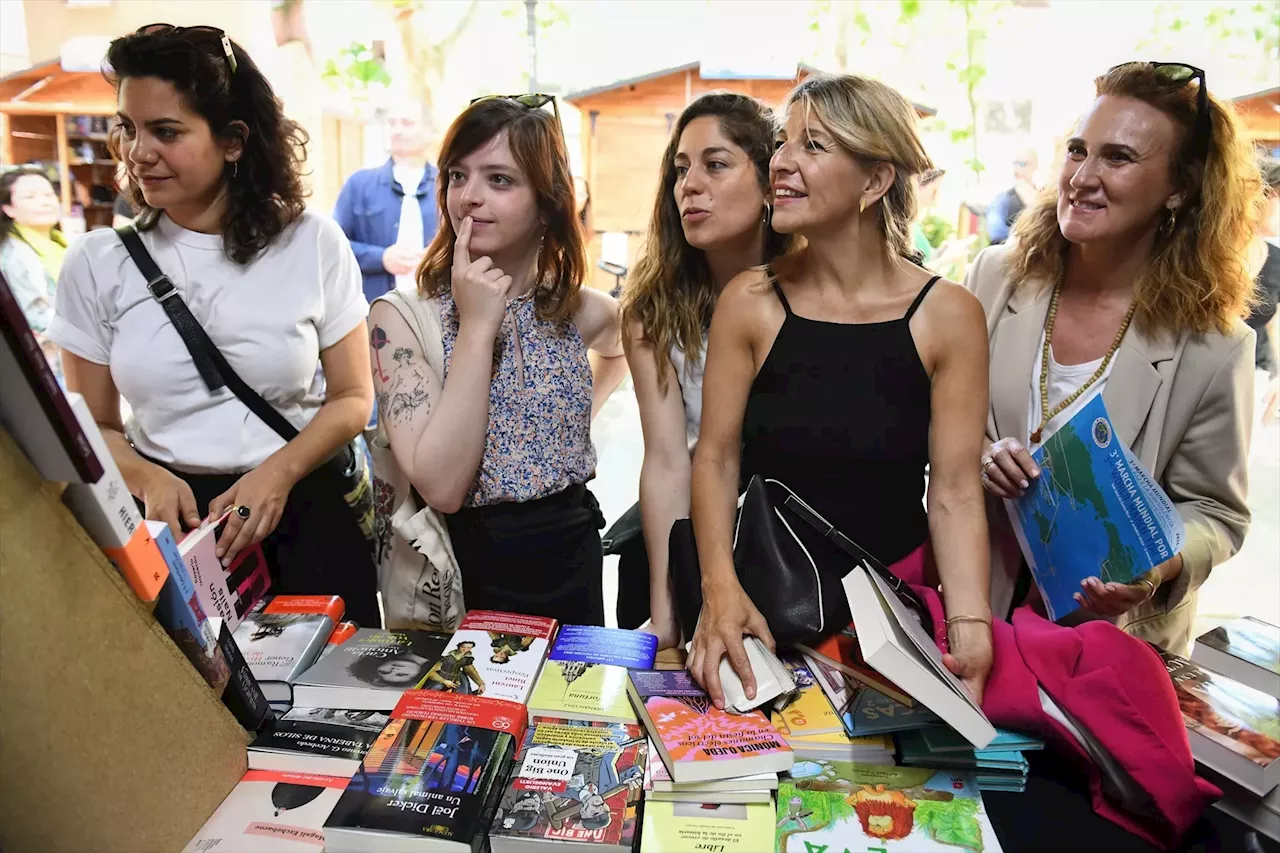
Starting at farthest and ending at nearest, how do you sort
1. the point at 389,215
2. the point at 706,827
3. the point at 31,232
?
the point at 31,232, the point at 389,215, the point at 706,827

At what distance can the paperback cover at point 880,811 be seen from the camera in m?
0.98

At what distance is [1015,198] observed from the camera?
12.7ft

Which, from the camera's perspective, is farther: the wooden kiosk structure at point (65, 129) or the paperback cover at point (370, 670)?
the wooden kiosk structure at point (65, 129)

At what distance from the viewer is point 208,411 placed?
1.70m

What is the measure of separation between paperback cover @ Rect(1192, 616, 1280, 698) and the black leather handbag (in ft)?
1.47

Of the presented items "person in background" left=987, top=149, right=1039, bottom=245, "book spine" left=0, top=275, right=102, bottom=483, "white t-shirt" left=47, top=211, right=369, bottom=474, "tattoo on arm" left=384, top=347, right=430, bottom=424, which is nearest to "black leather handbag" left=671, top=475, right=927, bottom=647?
"tattoo on arm" left=384, top=347, right=430, bottom=424

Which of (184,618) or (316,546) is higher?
(184,618)

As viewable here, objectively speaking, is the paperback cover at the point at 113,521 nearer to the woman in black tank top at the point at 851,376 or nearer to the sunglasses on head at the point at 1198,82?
the woman in black tank top at the point at 851,376

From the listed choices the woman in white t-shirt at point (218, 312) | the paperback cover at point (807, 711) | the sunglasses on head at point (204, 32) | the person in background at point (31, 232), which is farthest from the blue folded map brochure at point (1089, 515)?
the person in background at point (31, 232)

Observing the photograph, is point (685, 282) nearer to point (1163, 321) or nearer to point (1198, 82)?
point (1163, 321)

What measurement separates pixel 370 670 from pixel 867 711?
0.75 meters

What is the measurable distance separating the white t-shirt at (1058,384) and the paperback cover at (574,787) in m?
1.04

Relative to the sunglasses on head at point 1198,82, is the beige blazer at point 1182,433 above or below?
below

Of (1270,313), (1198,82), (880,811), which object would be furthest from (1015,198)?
(880,811)
